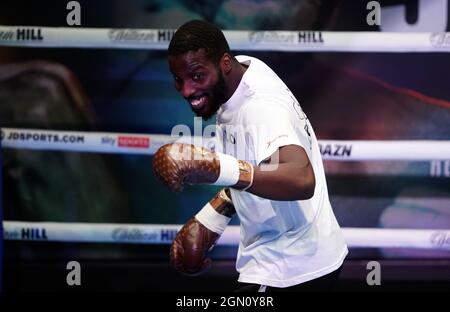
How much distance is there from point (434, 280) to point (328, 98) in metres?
1.10

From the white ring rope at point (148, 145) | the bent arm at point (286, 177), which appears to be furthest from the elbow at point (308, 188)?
the white ring rope at point (148, 145)

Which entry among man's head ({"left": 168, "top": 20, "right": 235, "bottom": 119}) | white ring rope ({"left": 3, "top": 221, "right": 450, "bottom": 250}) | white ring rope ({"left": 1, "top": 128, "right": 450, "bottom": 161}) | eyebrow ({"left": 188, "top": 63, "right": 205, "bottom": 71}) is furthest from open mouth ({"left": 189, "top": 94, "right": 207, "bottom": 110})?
white ring rope ({"left": 3, "top": 221, "right": 450, "bottom": 250})

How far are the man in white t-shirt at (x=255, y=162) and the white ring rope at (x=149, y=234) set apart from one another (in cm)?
126

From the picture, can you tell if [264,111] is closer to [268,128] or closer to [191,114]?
[268,128]

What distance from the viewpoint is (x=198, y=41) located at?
243cm

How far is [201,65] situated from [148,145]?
1590 mm

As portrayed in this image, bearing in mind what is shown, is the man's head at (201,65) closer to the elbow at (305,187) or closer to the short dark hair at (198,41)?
the short dark hair at (198,41)

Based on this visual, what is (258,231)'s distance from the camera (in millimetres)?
→ 2611

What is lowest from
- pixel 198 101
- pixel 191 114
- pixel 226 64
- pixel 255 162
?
pixel 255 162

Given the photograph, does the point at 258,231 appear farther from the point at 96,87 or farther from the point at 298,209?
Result: the point at 96,87

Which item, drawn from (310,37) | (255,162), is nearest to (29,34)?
(310,37)

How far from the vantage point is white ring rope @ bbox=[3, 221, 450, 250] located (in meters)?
3.98

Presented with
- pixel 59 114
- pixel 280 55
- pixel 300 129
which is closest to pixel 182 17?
pixel 280 55
